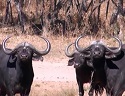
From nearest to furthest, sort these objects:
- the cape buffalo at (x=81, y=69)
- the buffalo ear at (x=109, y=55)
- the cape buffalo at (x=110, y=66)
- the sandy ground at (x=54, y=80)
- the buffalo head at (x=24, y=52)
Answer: the buffalo head at (x=24, y=52) → the cape buffalo at (x=110, y=66) → the buffalo ear at (x=109, y=55) → the cape buffalo at (x=81, y=69) → the sandy ground at (x=54, y=80)

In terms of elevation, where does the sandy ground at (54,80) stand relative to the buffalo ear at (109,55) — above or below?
below

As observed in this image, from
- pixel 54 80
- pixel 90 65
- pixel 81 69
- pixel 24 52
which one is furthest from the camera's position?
pixel 54 80

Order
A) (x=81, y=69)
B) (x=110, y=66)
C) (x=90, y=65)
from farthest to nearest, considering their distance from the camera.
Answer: (x=81, y=69), (x=90, y=65), (x=110, y=66)

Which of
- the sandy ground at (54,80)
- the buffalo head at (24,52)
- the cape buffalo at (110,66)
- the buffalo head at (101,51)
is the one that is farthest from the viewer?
the sandy ground at (54,80)

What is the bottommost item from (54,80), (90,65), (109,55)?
(54,80)

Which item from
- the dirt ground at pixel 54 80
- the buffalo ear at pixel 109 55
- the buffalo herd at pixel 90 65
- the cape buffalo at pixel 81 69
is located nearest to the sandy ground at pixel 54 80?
the dirt ground at pixel 54 80

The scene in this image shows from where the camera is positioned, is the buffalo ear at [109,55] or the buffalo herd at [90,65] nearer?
the buffalo herd at [90,65]

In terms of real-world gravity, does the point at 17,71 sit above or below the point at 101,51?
below

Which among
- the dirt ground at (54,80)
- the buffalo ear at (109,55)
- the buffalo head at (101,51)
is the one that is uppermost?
the buffalo head at (101,51)

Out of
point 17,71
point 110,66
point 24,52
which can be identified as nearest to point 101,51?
point 110,66

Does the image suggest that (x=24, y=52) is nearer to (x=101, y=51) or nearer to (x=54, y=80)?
(x=101, y=51)

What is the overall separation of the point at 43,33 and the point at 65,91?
27.0 ft

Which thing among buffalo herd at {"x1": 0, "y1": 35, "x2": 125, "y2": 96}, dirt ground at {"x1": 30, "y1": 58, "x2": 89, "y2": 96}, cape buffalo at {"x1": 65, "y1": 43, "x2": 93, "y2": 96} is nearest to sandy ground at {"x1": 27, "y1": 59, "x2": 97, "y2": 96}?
dirt ground at {"x1": 30, "y1": 58, "x2": 89, "y2": 96}

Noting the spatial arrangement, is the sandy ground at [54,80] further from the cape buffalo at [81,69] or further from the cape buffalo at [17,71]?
the cape buffalo at [17,71]
